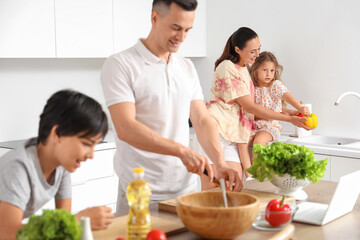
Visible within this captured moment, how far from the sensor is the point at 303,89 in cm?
393

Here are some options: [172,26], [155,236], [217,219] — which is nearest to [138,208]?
[155,236]

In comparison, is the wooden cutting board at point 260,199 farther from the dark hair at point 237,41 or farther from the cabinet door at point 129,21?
the cabinet door at point 129,21

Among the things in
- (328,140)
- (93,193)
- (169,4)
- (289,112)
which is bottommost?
(93,193)

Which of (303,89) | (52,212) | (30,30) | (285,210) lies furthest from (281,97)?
(52,212)

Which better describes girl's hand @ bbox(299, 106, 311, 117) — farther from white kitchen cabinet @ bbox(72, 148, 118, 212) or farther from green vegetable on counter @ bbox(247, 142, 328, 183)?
green vegetable on counter @ bbox(247, 142, 328, 183)

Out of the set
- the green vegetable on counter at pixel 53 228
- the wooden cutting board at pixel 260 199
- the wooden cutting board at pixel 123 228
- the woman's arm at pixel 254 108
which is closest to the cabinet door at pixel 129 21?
the woman's arm at pixel 254 108

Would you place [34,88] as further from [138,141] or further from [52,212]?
[52,212]

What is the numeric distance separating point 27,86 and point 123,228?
2.42 m

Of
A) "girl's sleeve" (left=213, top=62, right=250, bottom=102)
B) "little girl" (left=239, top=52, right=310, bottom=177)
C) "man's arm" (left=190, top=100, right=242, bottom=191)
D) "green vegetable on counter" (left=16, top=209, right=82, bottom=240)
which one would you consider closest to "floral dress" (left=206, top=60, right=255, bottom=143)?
"girl's sleeve" (left=213, top=62, right=250, bottom=102)

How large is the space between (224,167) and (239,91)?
1.19 meters

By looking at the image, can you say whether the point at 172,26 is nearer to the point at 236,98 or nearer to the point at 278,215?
the point at 278,215

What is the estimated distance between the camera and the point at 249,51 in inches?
125

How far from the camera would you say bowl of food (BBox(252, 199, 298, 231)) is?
1.65 meters

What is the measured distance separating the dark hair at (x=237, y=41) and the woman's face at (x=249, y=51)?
2 centimetres
